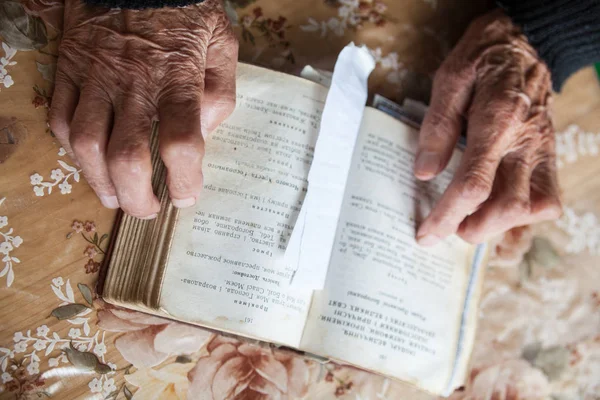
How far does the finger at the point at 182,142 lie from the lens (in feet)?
1.71

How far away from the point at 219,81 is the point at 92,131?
0.58 feet

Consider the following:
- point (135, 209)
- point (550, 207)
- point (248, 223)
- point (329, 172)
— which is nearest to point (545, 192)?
point (550, 207)

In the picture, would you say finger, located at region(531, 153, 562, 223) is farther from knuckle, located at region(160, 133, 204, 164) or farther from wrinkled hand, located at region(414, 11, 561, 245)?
knuckle, located at region(160, 133, 204, 164)

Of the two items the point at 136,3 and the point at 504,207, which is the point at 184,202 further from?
the point at 504,207

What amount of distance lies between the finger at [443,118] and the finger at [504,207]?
97 mm

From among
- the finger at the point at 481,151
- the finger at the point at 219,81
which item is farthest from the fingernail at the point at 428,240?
the finger at the point at 219,81

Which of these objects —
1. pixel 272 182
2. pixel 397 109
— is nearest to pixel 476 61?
pixel 397 109

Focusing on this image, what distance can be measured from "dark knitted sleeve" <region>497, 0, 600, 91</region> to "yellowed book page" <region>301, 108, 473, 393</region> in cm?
29

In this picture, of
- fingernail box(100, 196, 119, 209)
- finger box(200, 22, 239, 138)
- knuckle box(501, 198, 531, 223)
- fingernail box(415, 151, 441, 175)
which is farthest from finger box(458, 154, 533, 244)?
fingernail box(100, 196, 119, 209)

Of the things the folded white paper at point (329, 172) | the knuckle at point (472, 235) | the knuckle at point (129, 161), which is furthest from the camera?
the knuckle at point (472, 235)

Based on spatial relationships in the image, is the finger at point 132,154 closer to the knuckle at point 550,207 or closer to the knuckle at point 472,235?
the knuckle at point 472,235

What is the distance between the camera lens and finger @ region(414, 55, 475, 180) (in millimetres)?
724

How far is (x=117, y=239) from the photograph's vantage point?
60 centimetres

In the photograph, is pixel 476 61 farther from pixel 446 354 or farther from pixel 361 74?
pixel 446 354
